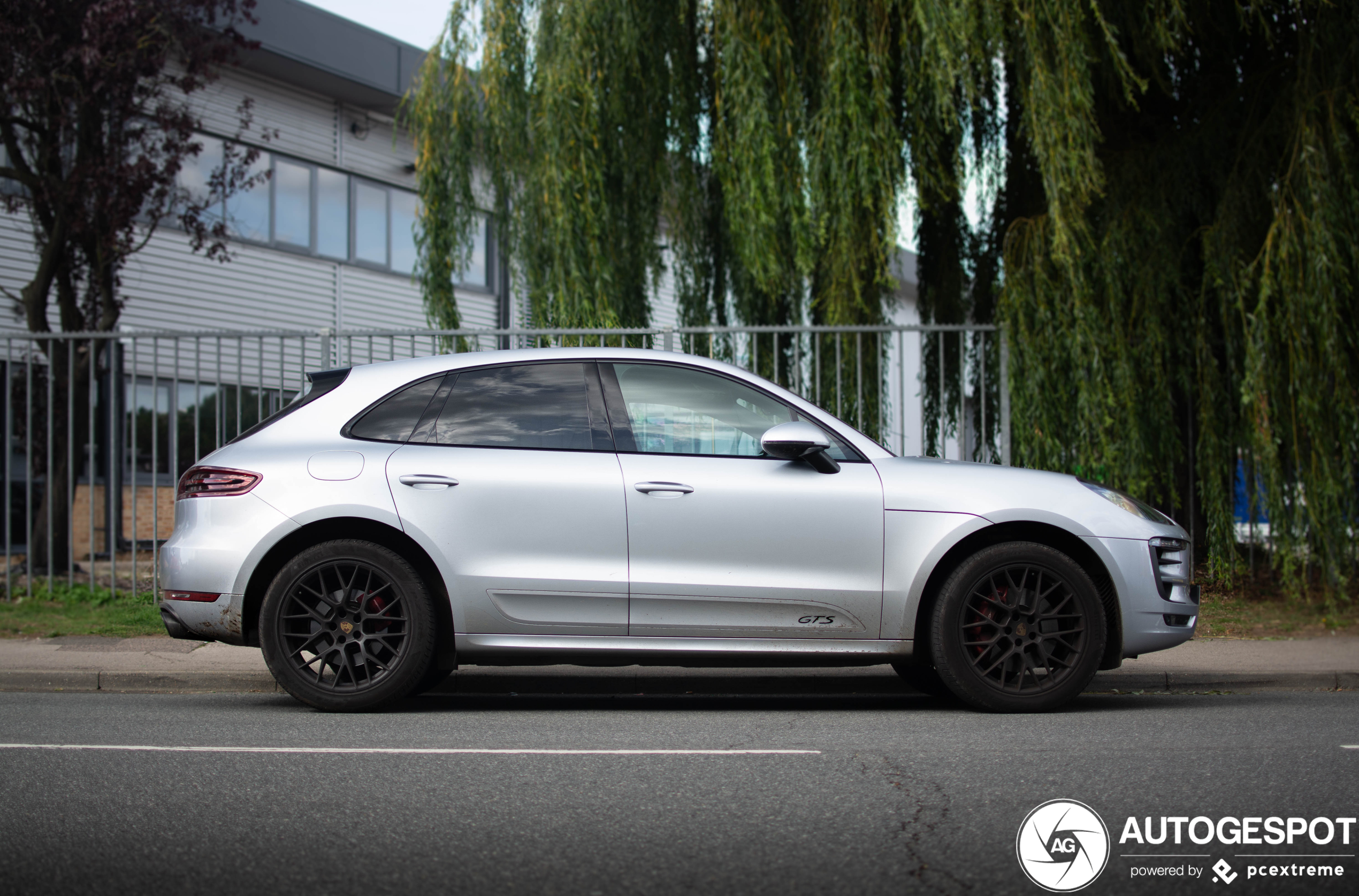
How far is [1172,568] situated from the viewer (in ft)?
20.0

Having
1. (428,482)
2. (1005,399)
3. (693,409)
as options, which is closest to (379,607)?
(428,482)

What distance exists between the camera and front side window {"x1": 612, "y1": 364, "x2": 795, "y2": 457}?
6.07 m

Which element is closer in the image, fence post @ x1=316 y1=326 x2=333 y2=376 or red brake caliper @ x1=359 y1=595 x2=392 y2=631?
red brake caliper @ x1=359 y1=595 x2=392 y2=631

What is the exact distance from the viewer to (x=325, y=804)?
4.09 m

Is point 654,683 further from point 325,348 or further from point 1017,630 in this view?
point 325,348

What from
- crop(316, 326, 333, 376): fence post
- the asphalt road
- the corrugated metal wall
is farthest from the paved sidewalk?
the corrugated metal wall

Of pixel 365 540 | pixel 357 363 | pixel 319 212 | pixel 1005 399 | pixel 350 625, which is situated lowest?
pixel 350 625

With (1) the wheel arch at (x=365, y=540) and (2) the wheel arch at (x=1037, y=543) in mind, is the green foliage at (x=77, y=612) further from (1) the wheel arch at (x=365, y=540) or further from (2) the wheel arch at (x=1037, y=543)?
(2) the wheel arch at (x=1037, y=543)

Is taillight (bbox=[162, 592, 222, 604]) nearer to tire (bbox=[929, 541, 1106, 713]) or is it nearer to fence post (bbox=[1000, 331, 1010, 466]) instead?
tire (bbox=[929, 541, 1106, 713])

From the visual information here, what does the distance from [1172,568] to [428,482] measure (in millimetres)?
3601

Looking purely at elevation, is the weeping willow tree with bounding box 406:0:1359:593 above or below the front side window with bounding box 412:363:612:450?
above

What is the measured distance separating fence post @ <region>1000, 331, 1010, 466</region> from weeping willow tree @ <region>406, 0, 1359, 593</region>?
0.06 meters

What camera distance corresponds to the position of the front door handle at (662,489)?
5.86m

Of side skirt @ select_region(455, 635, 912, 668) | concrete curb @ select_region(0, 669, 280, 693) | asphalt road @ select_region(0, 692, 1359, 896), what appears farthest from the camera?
concrete curb @ select_region(0, 669, 280, 693)
